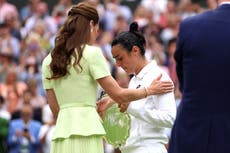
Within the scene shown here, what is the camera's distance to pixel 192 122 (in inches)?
236

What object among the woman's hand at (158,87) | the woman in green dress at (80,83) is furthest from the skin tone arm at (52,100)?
the woman's hand at (158,87)

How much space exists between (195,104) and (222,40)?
1.45ft

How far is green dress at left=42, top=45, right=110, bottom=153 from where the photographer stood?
702 cm

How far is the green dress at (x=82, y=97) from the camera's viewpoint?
7.02m

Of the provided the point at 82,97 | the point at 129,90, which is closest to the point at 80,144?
the point at 82,97

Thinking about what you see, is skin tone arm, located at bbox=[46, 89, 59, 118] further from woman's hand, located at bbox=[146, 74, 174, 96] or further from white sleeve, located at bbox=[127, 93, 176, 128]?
woman's hand, located at bbox=[146, 74, 174, 96]

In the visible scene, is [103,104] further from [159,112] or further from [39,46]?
[39,46]

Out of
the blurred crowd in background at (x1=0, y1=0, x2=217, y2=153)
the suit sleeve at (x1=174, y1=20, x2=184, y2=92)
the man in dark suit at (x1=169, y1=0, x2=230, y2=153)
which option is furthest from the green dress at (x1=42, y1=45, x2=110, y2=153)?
the blurred crowd in background at (x1=0, y1=0, x2=217, y2=153)

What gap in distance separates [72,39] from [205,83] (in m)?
1.47

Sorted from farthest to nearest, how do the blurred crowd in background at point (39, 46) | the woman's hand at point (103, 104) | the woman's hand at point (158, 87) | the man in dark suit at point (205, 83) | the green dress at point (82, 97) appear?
1. the blurred crowd in background at point (39, 46)
2. the woman's hand at point (103, 104)
3. the woman's hand at point (158, 87)
4. the green dress at point (82, 97)
5. the man in dark suit at point (205, 83)

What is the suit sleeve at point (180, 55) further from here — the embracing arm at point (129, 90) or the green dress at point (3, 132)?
the green dress at point (3, 132)

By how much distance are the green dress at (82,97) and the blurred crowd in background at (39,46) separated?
708 cm

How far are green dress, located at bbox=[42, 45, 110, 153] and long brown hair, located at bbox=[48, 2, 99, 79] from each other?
5cm

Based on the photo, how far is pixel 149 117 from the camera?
23.8 ft
